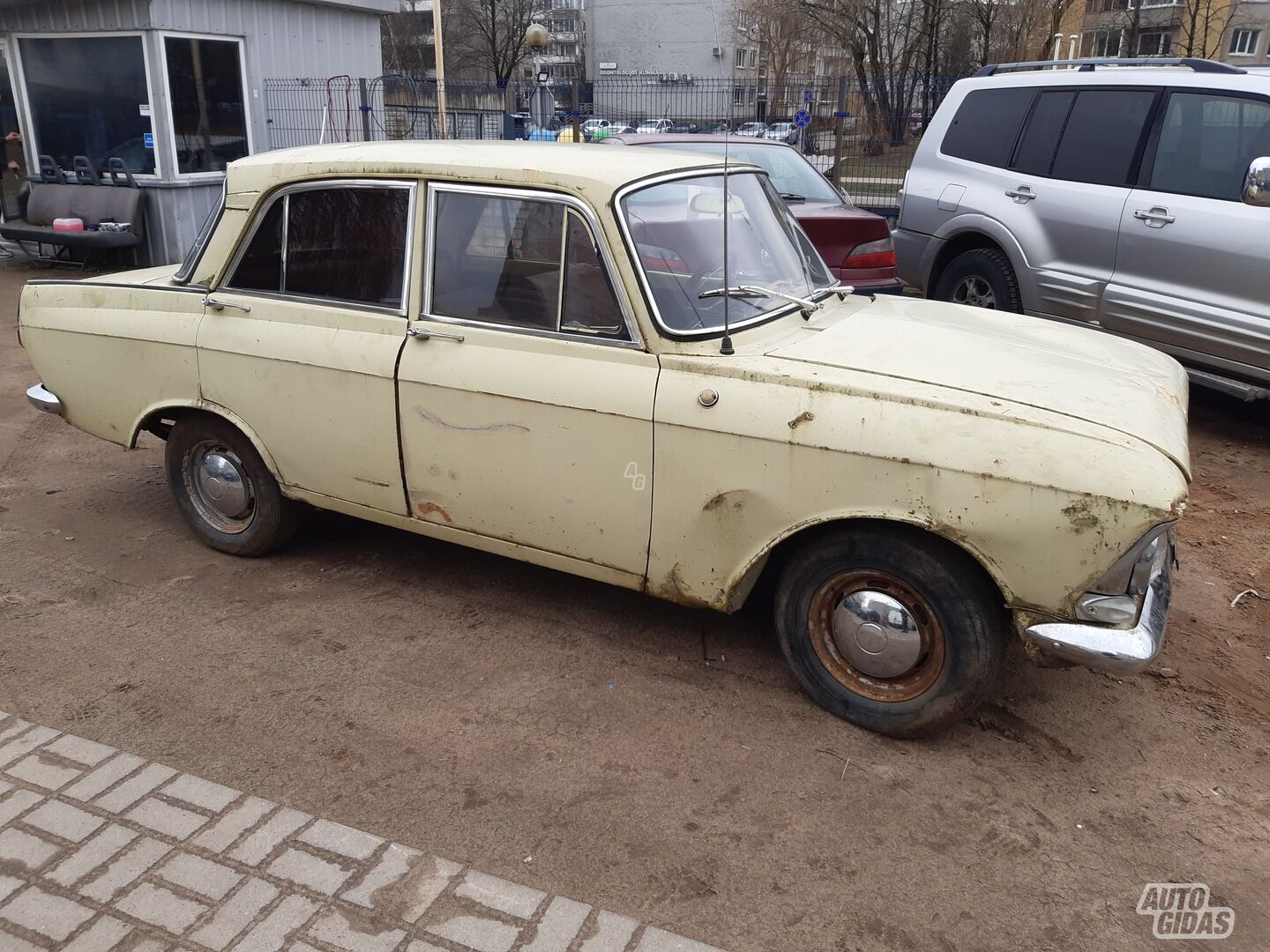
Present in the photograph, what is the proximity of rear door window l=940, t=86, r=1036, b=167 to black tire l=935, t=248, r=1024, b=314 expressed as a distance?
0.69m

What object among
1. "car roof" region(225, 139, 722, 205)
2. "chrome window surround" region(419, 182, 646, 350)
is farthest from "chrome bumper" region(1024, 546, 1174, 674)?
"car roof" region(225, 139, 722, 205)

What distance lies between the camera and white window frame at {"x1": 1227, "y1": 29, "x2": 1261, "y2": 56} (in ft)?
153

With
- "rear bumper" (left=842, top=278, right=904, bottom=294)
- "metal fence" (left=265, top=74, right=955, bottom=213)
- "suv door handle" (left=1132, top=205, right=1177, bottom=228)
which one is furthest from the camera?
"metal fence" (left=265, top=74, right=955, bottom=213)

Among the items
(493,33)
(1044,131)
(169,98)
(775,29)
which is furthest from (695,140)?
(493,33)

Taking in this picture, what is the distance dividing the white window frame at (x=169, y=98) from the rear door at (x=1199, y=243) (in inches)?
406

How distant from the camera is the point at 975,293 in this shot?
775 centimetres

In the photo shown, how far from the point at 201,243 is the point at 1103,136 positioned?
5716 mm

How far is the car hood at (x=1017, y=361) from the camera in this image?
3.28m

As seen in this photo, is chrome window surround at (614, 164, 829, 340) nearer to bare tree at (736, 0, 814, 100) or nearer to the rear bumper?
the rear bumper

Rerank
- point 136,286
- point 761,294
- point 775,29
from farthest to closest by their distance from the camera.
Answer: point 775,29 < point 136,286 < point 761,294

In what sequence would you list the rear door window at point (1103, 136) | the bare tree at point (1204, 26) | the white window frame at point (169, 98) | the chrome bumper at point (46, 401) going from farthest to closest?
the bare tree at point (1204, 26) → the white window frame at point (169, 98) → the rear door window at point (1103, 136) → the chrome bumper at point (46, 401)

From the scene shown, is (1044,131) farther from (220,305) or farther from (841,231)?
(220,305)

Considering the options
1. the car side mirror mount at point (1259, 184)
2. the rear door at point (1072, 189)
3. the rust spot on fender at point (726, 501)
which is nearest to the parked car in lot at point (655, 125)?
the rear door at point (1072, 189)

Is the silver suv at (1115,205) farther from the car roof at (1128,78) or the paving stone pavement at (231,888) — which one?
the paving stone pavement at (231,888)
